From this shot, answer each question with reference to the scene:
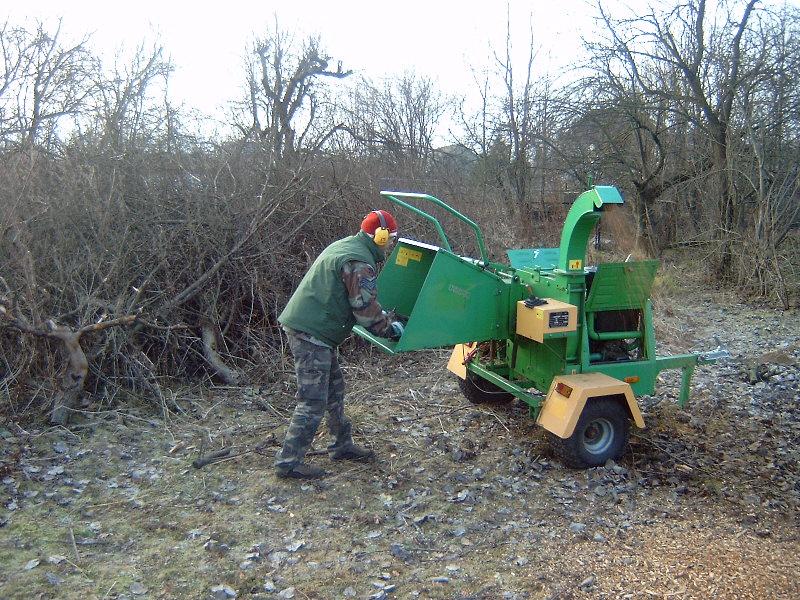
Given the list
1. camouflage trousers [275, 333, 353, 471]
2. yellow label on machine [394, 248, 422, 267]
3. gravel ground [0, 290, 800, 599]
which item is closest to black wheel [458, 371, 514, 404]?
gravel ground [0, 290, 800, 599]

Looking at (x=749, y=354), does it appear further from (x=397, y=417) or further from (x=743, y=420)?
(x=397, y=417)

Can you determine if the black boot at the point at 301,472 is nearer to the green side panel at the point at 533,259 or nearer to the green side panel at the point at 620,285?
the green side panel at the point at 533,259

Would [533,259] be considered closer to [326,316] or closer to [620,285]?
[620,285]

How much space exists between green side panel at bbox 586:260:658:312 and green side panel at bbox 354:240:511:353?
2.14ft

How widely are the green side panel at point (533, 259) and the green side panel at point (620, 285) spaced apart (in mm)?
431

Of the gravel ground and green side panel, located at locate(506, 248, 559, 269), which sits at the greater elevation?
green side panel, located at locate(506, 248, 559, 269)

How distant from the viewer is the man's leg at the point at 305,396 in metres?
4.55

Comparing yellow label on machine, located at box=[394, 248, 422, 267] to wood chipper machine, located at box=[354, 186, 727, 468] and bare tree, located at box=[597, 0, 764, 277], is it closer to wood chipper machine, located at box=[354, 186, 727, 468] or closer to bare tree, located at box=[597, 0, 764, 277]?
wood chipper machine, located at box=[354, 186, 727, 468]

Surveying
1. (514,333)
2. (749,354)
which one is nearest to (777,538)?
(514,333)

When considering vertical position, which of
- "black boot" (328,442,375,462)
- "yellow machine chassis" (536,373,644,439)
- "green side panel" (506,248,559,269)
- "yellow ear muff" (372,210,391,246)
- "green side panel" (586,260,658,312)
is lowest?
"black boot" (328,442,375,462)

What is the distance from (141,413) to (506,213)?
8.97m

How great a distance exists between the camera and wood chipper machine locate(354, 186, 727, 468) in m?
4.61

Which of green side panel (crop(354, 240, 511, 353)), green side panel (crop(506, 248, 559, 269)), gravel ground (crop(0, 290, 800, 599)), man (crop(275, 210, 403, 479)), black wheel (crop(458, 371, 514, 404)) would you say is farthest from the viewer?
black wheel (crop(458, 371, 514, 404))

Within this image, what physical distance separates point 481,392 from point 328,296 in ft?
7.17
